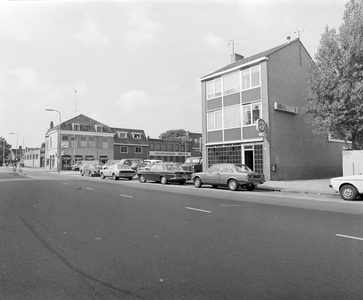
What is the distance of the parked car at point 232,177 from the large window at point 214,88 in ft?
35.7

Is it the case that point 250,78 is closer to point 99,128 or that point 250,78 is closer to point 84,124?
→ point 99,128

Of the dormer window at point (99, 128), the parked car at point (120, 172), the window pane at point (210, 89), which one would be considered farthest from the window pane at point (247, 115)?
the dormer window at point (99, 128)

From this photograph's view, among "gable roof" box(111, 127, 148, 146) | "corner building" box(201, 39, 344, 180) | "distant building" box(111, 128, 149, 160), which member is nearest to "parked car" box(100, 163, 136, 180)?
"corner building" box(201, 39, 344, 180)

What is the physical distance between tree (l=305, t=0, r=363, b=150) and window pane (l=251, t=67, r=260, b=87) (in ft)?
16.8

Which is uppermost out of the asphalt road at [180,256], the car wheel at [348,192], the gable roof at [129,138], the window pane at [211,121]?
the gable roof at [129,138]

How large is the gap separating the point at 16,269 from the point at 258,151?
20.8 metres

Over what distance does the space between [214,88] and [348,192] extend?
17.1m

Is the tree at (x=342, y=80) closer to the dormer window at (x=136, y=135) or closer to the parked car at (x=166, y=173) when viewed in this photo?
the parked car at (x=166, y=173)

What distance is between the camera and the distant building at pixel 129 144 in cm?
6191

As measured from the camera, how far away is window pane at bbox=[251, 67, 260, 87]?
23.8 meters

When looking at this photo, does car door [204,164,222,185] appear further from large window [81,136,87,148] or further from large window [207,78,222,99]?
large window [81,136,87,148]

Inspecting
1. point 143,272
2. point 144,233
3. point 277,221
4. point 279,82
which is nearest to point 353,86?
point 279,82

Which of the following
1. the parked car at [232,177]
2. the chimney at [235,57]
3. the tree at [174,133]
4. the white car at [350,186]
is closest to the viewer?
the white car at [350,186]

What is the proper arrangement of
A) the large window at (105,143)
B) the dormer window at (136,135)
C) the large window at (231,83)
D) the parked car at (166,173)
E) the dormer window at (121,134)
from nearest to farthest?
the parked car at (166,173) → the large window at (231,83) → the large window at (105,143) → the dormer window at (121,134) → the dormer window at (136,135)
